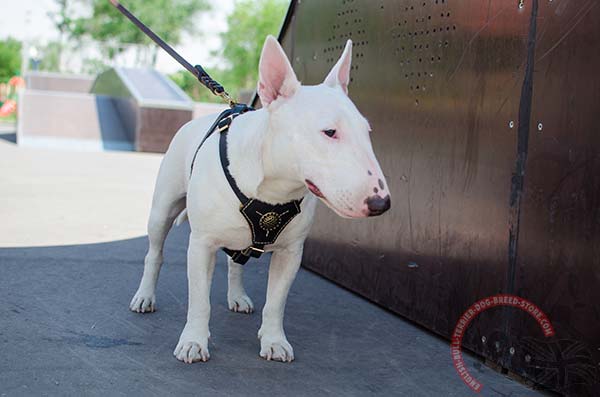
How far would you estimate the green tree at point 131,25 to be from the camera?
4881cm

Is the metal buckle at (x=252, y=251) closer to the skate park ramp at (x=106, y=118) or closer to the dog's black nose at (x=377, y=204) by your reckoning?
the dog's black nose at (x=377, y=204)

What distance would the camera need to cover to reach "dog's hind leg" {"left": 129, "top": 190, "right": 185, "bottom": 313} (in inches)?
170

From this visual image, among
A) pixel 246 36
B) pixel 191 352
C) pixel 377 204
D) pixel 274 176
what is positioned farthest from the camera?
pixel 246 36

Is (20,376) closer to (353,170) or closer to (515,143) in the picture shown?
(353,170)

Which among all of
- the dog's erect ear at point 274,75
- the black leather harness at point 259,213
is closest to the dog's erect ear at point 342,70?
the dog's erect ear at point 274,75

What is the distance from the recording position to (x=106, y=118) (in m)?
21.4

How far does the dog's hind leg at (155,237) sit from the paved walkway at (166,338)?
8 centimetres

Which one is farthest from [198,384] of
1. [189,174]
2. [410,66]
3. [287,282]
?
[410,66]

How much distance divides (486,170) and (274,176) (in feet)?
3.95

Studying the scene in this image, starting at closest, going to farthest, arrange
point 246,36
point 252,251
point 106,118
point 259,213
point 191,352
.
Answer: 1. point 259,213
2. point 191,352
3. point 252,251
4. point 106,118
5. point 246,36

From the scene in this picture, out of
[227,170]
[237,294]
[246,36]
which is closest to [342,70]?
[227,170]

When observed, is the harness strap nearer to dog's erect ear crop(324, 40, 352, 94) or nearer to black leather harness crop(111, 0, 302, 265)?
black leather harness crop(111, 0, 302, 265)

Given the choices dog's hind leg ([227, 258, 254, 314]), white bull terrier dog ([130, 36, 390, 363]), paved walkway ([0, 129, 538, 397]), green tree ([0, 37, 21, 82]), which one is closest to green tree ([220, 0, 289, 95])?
green tree ([0, 37, 21, 82])

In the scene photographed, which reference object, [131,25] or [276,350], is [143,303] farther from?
[131,25]
